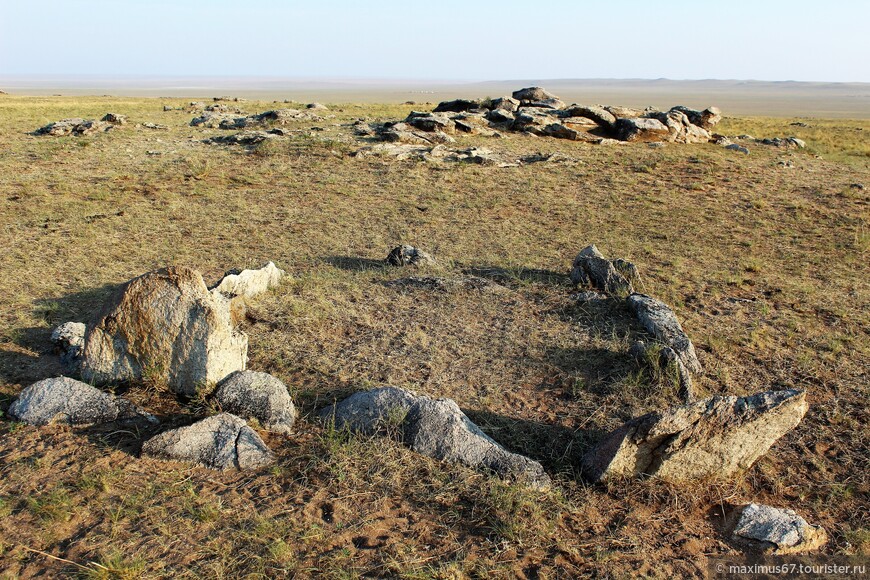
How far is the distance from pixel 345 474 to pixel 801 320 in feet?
21.0

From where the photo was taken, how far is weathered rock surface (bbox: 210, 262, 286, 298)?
7186 millimetres

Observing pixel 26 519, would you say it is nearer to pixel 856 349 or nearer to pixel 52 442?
Result: pixel 52 442

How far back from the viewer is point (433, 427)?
4691mm

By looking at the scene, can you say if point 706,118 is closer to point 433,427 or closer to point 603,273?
point 603,273

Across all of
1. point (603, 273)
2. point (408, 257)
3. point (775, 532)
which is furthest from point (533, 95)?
point (775, 532)

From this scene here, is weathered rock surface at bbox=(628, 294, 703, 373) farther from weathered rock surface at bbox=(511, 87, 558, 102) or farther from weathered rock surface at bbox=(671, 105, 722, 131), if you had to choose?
weathered rock surface at bbox=(511, 87, 558, 102)

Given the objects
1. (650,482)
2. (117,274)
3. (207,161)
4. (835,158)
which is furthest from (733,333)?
(835,158)

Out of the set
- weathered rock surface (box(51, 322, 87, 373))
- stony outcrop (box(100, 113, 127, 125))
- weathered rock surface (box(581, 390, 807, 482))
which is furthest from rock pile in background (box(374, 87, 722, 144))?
weathered rock surface (box(581, 390, 807, 482))

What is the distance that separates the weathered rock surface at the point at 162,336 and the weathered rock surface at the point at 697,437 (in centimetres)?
342

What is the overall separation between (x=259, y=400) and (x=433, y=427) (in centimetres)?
155

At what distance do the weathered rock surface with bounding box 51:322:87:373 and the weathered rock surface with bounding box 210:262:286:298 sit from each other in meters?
1.47

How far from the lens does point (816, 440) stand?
5.13m

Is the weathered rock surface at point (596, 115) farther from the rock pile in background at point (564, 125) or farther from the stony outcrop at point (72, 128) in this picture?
the stony outcrop at point (72, 128)

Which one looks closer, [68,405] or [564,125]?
[68,405]
